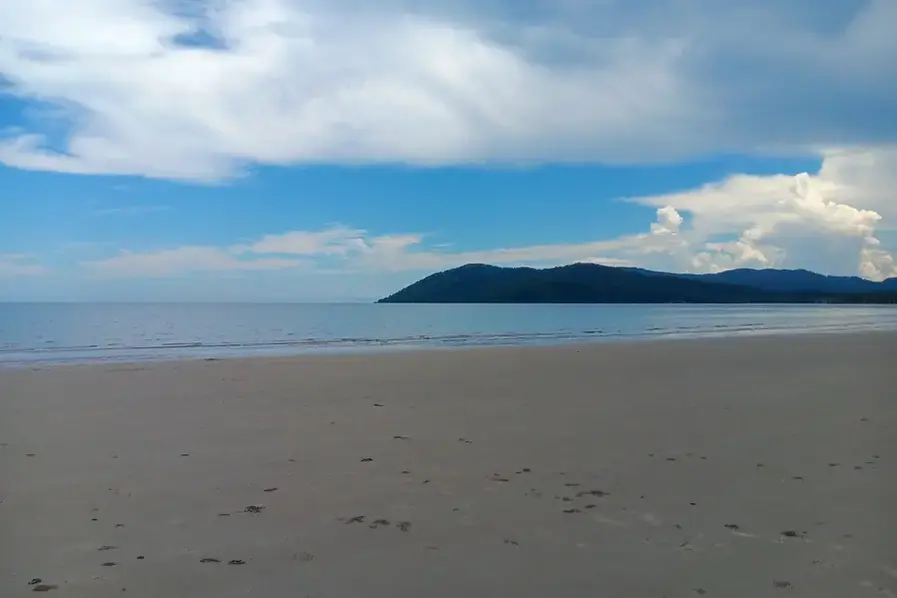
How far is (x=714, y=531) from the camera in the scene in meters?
5.44

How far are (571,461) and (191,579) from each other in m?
4.57

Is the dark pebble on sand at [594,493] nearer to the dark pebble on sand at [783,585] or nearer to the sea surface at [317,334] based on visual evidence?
the dark pebble on sand at [783,585]

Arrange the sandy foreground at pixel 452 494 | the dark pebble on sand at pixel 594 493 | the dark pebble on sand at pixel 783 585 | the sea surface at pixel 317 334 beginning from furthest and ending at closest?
the sea surface at pixel 317 334 → the dark pebble on sand at pixel 594 493 → the sandy foreground at pixel 452 494 → the dark pebble on sand at pixel 783 585

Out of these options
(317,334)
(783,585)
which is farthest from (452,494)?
(317,334)

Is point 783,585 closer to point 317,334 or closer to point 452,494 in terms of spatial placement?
point 452,494

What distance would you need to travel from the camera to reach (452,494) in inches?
256

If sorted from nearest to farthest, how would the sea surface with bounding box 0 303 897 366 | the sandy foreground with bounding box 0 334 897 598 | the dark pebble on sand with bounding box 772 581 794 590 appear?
the dark pebble on sand with bounding box 772 581 794 590 < the sandy foreground with bounding box 0 334 897 598 < the sea surface with bounding box 0 303 897 366

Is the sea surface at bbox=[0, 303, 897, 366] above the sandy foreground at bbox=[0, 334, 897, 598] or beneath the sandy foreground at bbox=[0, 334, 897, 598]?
above

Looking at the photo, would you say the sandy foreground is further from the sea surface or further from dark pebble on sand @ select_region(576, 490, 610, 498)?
the sea surface

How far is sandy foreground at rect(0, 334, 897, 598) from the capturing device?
15.1 feet

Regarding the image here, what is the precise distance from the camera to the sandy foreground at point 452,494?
4609 millimetres

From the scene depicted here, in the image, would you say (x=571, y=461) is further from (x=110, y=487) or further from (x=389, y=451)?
(x=110, y=487)

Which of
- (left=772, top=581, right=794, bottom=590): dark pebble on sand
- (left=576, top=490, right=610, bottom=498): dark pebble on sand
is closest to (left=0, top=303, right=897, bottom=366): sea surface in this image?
(left=576, top=490, right=610, bottom=498): dark pebble on sand

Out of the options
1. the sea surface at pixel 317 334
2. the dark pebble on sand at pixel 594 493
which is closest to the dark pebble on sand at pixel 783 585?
the dark pebble on sand at pixel 594 493
